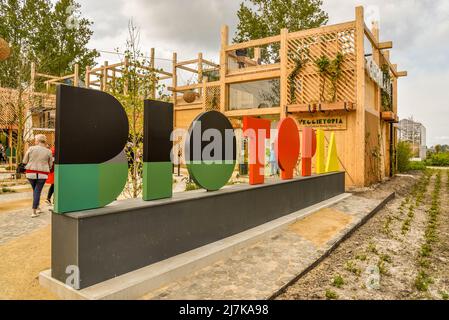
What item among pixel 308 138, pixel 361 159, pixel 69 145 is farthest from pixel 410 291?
pixel 361 159

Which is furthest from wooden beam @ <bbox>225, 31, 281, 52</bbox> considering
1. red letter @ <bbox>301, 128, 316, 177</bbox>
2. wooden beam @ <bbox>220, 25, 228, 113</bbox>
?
red letter @ <bbox>301, 128, 316, 177</bbox>

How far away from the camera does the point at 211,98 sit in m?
16.6

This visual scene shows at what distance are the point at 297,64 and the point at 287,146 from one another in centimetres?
642

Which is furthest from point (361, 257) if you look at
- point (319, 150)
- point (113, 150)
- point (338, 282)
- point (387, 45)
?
point (387, 45)

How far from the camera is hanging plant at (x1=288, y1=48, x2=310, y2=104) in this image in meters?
11.6

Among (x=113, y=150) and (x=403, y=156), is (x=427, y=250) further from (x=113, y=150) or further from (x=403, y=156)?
(x=403, y=156)

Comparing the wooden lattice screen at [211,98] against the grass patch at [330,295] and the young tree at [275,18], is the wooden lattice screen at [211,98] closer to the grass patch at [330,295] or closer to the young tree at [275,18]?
the young tree at [275,18]

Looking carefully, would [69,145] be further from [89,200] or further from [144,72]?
[144,72]

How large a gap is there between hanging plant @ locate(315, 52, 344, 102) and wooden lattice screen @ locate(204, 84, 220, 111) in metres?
6.44

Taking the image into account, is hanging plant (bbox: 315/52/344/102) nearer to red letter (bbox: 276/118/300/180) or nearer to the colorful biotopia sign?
red letter (bbox: 276/118/300/180)

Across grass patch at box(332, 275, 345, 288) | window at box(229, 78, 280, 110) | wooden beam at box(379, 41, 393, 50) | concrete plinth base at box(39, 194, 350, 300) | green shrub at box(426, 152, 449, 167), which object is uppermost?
wooden beam at box(379, 41, 393, 50)

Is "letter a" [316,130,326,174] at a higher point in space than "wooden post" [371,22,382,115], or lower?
lower

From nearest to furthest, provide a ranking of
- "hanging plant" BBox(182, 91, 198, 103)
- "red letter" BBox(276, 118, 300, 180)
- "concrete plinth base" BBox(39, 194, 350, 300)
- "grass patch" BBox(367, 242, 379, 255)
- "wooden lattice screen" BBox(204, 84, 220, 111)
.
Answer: "concrete plinth base" BBox(39, 194, 350, 300) → "grass patch" BBox(367, 242, 379, 255) → "red letter" BBox(276, 118, 300, 180) → "wooden lattice screen" BBox(204, 84, 220, 111) → "hanging plant" BBox(182, 91, 198, 103)

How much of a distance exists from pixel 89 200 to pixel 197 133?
1654 millimetres
